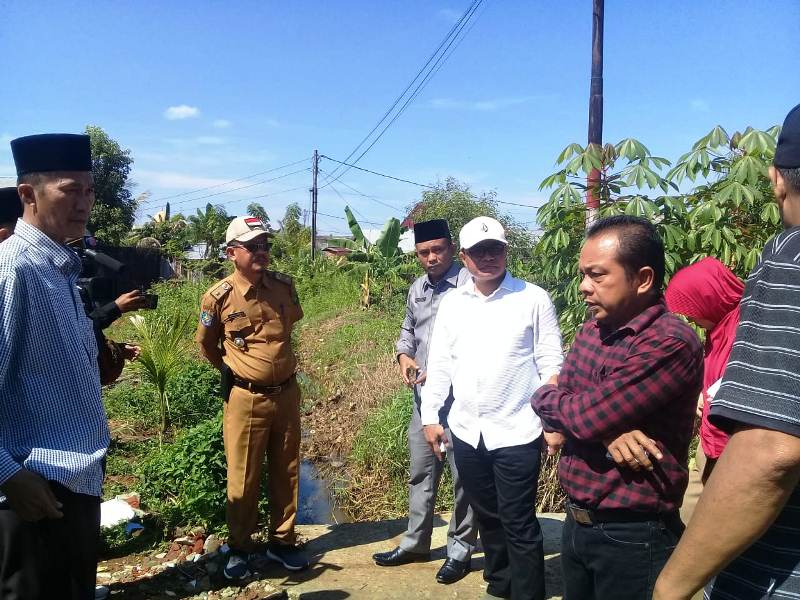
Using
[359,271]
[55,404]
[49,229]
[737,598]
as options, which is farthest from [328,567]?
[359,271]

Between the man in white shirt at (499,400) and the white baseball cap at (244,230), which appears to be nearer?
the man in white shirt at (499,400)

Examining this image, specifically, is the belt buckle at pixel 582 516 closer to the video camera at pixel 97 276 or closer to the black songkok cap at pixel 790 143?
the black songkok cap at pixel 790 143

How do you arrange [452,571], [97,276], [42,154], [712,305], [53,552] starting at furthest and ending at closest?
[452,571]
[97,276]
[712,305]
[42,154]
[53,552]

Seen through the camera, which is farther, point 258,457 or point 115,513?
point 115,513

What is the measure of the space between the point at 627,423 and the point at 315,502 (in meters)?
4.97

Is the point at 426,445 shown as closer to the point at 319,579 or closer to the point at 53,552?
the point at 319,579

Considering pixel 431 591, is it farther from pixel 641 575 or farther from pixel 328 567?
pixel 641 575

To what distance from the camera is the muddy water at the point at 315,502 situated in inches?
229

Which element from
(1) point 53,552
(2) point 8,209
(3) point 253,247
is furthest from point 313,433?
(1) point 53,552

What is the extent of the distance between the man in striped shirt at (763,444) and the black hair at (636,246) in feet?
2.31

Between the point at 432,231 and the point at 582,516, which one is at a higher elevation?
the point at 432,231

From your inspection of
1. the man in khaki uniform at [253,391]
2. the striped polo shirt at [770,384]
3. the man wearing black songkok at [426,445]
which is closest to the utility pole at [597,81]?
the man wearing black songkok at [426,445]

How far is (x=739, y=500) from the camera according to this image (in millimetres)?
1101

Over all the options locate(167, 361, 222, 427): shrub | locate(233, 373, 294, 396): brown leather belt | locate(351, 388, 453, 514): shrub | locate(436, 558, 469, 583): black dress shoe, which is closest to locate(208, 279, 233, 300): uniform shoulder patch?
locate(233, 373, 294, 396): brown leather belt
